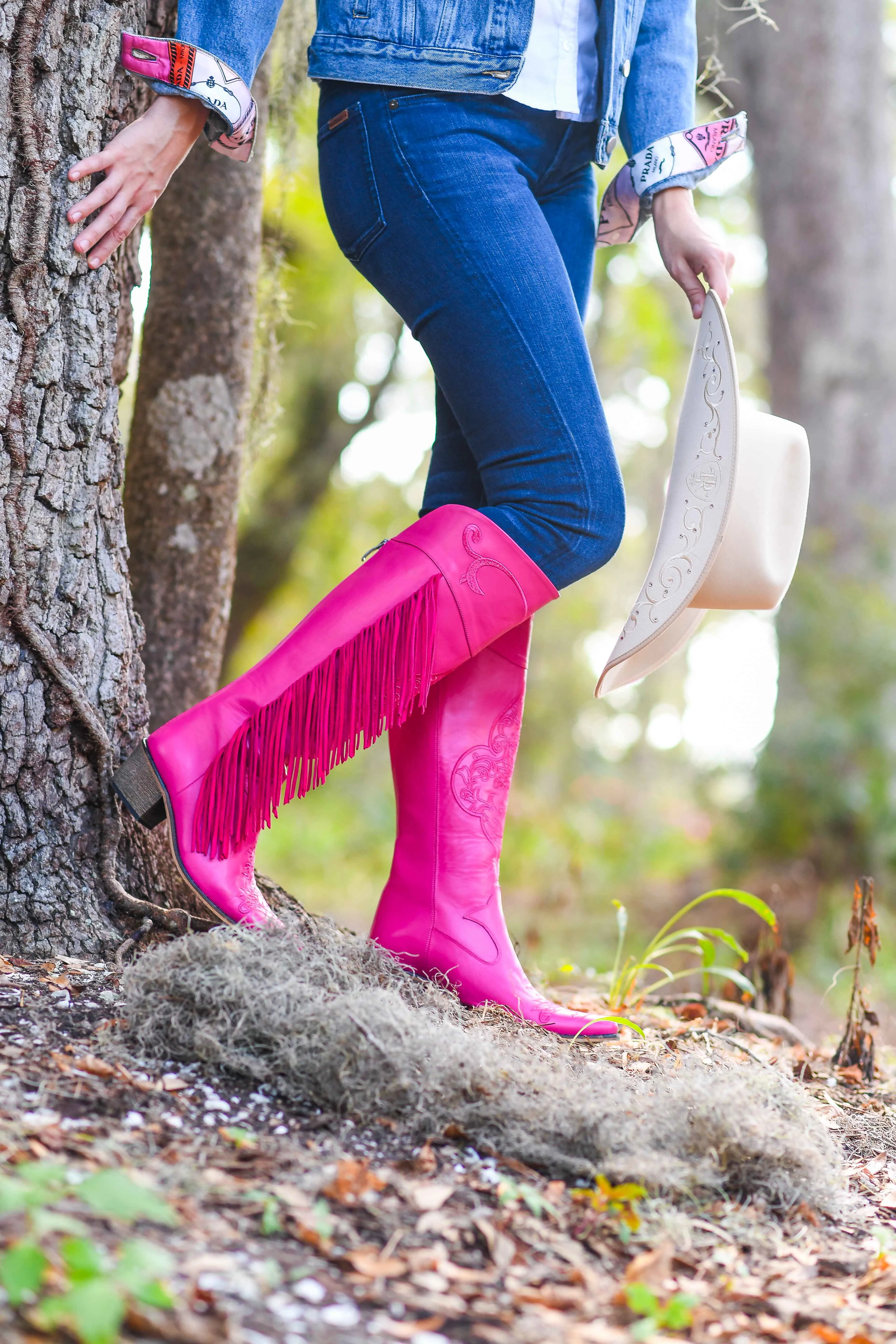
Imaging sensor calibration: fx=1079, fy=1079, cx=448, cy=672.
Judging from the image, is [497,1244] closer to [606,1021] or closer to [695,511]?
[606,1021]

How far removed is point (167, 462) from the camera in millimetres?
2334

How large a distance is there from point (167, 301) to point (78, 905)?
4.58ft

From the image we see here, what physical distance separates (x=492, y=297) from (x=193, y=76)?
504 millimetres

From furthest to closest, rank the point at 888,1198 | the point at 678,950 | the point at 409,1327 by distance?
1. the point at 678,950
2. the point at 888,1198
3. the point at 409,1327

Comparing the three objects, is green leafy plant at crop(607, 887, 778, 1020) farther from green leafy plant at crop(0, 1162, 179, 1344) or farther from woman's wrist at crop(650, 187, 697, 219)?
green leafy plant at crop(0, 1162, 179, 1344)

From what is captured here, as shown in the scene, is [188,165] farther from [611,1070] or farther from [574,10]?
[611,1070]

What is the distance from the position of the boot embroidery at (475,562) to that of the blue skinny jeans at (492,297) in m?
0.04

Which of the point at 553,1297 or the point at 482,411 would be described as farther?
the point at 482,411

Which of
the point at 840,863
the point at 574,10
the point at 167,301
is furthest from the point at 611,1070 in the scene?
the point at 840,863

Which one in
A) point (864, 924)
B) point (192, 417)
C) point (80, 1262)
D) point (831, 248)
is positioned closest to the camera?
point (80, 1262)

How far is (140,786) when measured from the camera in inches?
61.6

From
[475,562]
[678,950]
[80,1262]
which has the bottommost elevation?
[678,950]

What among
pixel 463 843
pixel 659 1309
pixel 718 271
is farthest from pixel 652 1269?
pixel 718 271

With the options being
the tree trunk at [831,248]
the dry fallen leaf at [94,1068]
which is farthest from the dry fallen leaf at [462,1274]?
the tree trunk at [831,248]
